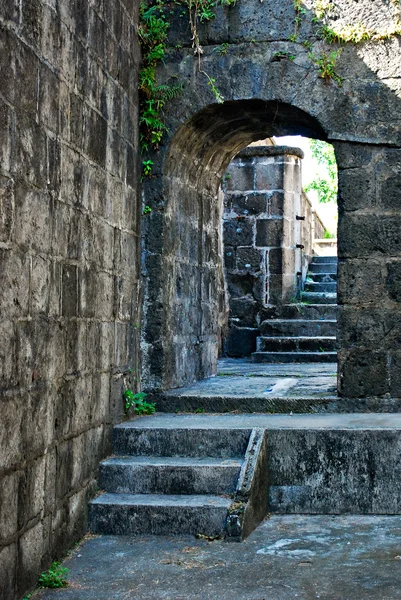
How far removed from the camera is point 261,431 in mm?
5336

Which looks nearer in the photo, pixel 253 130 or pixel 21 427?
pixel 21 427

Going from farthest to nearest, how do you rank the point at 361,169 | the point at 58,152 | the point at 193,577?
the point at 361,169
the point at 58,152
the point at 193,577

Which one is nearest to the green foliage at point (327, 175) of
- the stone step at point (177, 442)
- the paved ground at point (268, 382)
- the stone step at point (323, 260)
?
the stone step at point (323, 260)

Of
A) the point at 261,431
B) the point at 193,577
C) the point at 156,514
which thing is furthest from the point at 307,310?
the point at 193,577

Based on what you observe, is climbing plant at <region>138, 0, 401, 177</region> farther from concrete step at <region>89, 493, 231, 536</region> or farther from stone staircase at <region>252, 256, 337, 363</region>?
stone staircase at <region>252, 256, 337, 363</region>

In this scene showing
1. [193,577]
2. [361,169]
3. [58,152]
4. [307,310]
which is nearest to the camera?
A: [193,577]

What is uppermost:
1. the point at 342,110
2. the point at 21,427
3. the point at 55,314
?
the point at 342,110

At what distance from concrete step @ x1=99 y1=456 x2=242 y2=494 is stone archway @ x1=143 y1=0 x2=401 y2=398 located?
53.3 inches

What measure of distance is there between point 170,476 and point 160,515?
1.15 ft

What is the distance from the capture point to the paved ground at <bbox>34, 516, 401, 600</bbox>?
383 centimetres

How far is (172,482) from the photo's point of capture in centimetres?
511

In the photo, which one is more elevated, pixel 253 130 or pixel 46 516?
pixel 253 130

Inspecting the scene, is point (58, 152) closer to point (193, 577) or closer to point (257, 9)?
point (193, 577)

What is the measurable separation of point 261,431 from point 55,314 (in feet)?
5.64
